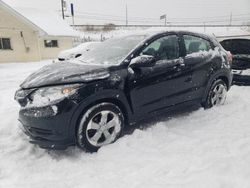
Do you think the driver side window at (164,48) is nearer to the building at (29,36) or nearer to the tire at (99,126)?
the tire at (99,126)

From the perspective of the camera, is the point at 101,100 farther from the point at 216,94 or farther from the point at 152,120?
the point at 216,94

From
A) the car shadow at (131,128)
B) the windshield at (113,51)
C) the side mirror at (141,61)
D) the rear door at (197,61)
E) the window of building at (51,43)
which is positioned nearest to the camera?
the car shadow at (131,128)

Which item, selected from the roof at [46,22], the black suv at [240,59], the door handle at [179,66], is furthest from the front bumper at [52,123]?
the roof at [46,22]

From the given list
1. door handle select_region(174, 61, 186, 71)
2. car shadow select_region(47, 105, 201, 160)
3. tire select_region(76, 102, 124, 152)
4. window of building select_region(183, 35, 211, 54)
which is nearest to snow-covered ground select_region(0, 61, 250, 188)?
car shadow select_region(47, 105, 201, 160)

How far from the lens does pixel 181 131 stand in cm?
467

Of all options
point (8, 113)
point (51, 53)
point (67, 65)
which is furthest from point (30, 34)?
point (67, 65)

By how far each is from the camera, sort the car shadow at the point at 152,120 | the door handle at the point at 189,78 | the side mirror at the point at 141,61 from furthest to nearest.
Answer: the door handle at the point at 189,78
the car shadow at the point at 152,120
the side mirror at the point at 141,61

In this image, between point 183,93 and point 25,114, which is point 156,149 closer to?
point 183,93

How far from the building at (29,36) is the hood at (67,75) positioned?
19.2m

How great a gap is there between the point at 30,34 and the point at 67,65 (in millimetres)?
20004

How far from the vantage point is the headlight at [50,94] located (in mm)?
3678

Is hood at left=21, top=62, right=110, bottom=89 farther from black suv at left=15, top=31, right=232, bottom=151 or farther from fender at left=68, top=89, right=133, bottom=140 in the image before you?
fender at left=68, top=89, right=133, bottom=140

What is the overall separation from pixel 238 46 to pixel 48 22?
21557 mm

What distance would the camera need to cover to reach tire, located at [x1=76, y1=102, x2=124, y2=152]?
3.82m
